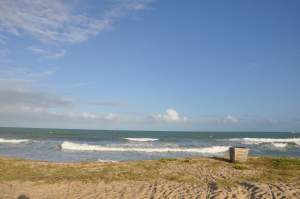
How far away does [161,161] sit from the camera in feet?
60.1

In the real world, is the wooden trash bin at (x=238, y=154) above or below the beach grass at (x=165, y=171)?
above

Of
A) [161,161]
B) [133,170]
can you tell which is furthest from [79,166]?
[161,161]

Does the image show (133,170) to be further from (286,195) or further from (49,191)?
(286,195)

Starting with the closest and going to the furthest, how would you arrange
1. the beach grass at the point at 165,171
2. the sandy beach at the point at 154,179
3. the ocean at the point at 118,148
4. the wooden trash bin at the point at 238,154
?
the sandy beach at the point at 154,179 < the beach grass at the point at 165,171 < the wooden trash bin at the point at 238,154 < the ocean at the point at 118,148

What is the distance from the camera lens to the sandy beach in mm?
10789

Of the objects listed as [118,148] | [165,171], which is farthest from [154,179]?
[118,148]

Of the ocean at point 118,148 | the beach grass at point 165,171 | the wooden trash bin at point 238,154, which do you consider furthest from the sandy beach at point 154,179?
the ocean at point 118,148

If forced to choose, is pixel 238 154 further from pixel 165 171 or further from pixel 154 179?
pixel 154 179

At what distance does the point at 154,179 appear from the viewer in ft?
43.2

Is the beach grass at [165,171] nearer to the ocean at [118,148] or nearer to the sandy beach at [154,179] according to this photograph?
the sandy beach at [154,179]

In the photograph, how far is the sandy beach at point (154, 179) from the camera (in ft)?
35.4

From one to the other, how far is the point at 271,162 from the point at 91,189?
1026 cm

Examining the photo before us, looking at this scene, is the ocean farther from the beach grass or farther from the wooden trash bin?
the wooden trash bin

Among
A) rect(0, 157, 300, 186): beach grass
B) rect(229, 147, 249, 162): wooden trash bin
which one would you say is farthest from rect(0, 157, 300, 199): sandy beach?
rect(229, 147, 249, 162): wooden trash bin
